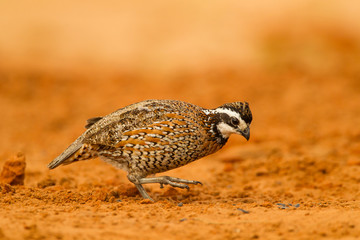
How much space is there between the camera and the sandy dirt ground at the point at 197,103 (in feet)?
18.6

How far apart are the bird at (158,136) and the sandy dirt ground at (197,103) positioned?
1.54ft

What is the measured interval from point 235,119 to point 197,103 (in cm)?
751

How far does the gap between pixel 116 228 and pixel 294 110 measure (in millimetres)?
9880

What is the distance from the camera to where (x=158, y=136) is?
6938 millimetres

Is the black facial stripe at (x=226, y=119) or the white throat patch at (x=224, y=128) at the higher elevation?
the black facial stripe at (x=226, y=119)

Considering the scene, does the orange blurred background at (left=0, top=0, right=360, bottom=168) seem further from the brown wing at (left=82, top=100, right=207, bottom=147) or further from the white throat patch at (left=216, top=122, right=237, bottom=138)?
the white throat patch at (left=216, top=122, right=237, bottom=138)

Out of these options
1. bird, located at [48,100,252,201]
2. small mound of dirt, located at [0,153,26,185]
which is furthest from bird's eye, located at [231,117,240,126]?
small mound of dirt, located at [0,153,26,185]

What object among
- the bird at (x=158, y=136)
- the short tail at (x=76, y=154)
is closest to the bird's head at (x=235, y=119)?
the bird at (x=158, y=136)

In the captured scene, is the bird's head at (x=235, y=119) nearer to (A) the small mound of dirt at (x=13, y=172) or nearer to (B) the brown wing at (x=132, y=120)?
(B) the brown wing at (x=132, y=120)

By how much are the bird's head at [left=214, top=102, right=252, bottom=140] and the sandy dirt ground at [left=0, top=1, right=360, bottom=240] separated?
960 mm

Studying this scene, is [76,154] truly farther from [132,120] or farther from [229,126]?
[229,126]

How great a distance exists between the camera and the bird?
6.96 metres

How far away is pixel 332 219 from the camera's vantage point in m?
5.54

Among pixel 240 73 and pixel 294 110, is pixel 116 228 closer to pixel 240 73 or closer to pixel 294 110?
pixel 294 110
